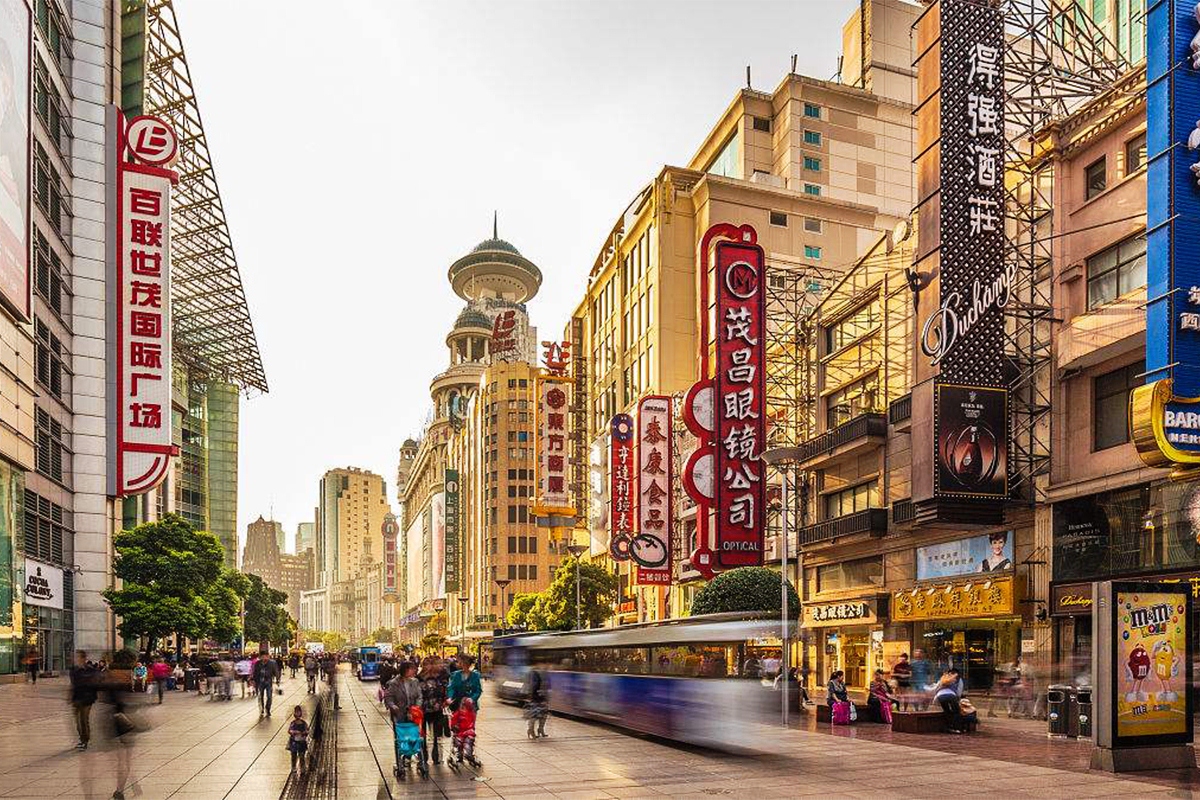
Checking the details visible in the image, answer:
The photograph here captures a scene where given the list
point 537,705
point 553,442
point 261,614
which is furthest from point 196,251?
point 537,705

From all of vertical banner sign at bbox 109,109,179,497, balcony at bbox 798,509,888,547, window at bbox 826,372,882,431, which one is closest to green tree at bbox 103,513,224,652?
vertical banner sign at bbox 109,109,179,497

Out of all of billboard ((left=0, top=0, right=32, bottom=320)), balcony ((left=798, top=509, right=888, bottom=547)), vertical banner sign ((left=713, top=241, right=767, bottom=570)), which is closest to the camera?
billboard ((left=0, top=0, right=32, bottom=320))

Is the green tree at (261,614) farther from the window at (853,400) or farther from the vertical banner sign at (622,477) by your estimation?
the window at (853,400)

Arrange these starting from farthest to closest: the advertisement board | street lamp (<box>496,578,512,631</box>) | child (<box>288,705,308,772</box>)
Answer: street lamp (<box>496,578,512,631</box>), child (<box>288,705,308,772</box>), the advertisement board

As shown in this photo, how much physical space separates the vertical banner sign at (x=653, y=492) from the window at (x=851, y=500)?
16218 mm

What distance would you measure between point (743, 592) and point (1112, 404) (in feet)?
59.4

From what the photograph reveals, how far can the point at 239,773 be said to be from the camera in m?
19.7

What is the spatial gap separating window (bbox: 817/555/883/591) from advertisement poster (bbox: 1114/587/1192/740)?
72.4ft

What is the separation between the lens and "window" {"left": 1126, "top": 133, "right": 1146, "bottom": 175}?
2811 cm

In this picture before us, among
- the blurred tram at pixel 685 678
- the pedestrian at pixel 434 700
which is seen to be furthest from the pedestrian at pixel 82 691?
the blurred tram at pixel 685 678

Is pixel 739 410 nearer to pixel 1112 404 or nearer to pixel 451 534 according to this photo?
pixel 1112 404

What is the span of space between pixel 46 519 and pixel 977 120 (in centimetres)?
4427

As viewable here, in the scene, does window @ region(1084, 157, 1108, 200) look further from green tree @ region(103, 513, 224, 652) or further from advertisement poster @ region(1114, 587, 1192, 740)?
green tree @ region(103, 513, 224, 652)

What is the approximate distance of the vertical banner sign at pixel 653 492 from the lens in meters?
59.8
